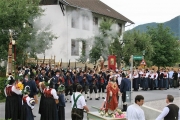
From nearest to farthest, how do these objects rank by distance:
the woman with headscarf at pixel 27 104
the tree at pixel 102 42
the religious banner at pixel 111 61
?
the woman with headscarf at pixel 27 104, the religious banner at pixel 111 61, the tree at pixel 102 42

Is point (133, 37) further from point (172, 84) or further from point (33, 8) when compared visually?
point (33, 8)

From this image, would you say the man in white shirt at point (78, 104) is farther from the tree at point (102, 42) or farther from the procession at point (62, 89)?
the tree at point (102, 42)

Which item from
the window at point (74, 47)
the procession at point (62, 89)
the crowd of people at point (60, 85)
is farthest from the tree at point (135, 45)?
the procession at point (62, 89)

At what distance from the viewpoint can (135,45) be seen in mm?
34625

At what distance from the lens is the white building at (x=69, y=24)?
102 ft

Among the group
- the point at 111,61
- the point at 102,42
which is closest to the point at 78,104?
the point at 111,61

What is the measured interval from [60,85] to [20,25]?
31.4ft

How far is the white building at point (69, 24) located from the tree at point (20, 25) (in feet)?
28.5

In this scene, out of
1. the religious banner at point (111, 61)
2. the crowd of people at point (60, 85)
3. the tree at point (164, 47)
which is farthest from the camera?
the tree at point (164, 47)

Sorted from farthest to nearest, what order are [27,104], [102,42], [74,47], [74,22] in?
[74,47]
[74,22]
[102,42]
[27,104]

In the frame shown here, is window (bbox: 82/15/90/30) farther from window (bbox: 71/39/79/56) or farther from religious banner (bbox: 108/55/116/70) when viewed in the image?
religious banner (bbox: 108/55/116/70)

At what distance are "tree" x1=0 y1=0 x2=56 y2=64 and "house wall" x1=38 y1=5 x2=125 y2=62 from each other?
8760 mm

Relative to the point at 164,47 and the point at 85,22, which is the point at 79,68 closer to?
the point at 85,22

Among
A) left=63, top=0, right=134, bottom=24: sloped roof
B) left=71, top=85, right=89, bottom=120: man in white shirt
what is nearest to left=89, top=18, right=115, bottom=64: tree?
left=63, top=0, right=134, bottom=24: sloped roof
